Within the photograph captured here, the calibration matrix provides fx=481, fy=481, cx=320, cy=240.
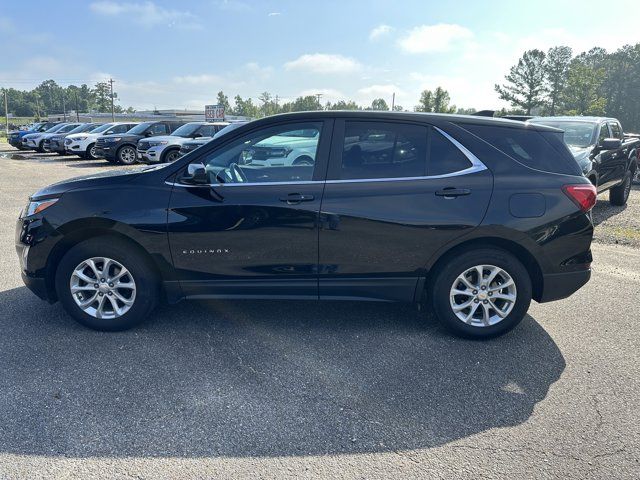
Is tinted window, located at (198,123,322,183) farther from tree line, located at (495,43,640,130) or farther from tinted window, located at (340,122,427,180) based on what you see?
tree line, located at (495,43,640,130)

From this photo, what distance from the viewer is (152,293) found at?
3893 mm

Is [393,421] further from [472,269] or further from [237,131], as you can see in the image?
[237,131]

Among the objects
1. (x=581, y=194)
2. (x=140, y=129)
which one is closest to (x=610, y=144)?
(x=581, y=194)

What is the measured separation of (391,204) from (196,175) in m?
1.51

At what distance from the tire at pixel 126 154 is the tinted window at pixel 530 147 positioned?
717 inches

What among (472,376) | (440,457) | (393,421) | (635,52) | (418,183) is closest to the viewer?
(440,457)

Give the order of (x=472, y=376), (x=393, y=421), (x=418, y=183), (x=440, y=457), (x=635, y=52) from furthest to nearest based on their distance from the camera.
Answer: (x=635, y=52), (x=418, y=183), (x=472, y=376), (x=393, y=421), (x=440, y=457)

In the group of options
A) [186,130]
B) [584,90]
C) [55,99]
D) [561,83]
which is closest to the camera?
[186,130]

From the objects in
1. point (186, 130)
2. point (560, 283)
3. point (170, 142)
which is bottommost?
point (560, 283)

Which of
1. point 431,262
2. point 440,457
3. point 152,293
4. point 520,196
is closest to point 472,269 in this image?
point 431,262

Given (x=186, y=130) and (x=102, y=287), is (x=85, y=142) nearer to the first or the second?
(x=186, y=130)

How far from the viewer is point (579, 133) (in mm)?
9250

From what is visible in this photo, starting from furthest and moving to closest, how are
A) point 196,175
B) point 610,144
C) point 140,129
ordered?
point 140,129
point 610,144
point 196,175

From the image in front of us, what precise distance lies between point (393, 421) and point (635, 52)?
9916 centimetres
